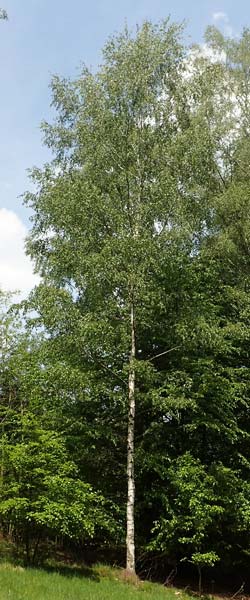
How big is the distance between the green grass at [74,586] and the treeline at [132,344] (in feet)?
2.70

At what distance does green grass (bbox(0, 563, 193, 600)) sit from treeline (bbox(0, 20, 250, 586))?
823mm

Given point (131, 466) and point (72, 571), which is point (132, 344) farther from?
point (72, 571)

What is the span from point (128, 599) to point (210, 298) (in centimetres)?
910

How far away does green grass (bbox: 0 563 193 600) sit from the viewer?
10430 mm

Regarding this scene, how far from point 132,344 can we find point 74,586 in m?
5.92

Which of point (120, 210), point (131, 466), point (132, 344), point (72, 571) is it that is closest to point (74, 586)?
point (72, 571)

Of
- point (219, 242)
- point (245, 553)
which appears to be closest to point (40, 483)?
point (245, 553)

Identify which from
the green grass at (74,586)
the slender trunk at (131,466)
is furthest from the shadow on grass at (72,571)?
the slender trunk at (131,466)

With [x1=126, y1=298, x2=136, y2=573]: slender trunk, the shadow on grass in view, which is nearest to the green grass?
the shadow on grass

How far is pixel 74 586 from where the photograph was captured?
38.2 ft

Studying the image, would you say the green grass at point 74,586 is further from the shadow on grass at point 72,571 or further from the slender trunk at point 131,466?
the slender trunk at point 131,466

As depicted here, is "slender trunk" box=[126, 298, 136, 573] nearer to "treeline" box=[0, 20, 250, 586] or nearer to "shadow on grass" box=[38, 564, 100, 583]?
"treeline" box=[0, 20, 250, 586]

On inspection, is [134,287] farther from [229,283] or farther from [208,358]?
[229,283]

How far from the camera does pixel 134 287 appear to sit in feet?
49.4
